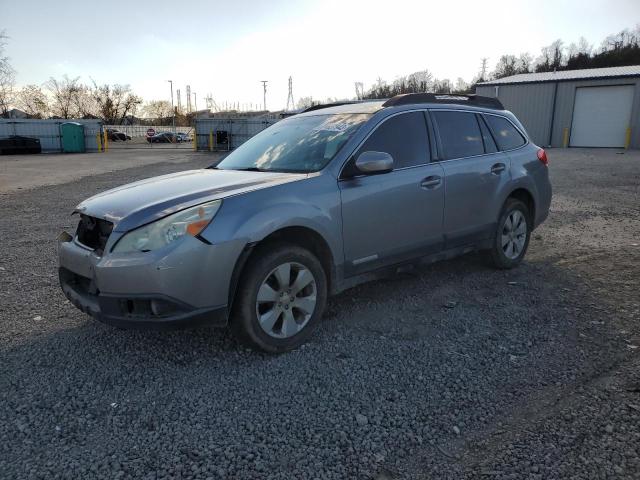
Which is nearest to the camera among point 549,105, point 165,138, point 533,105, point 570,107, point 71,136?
point 570,107

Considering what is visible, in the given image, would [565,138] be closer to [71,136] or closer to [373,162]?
[373,162]

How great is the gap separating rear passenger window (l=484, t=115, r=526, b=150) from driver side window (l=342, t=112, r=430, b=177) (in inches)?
48.6

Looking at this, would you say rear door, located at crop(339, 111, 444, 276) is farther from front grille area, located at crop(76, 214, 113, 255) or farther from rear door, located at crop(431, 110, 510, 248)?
front grille area, located at crop(76, 214, 113, 255)

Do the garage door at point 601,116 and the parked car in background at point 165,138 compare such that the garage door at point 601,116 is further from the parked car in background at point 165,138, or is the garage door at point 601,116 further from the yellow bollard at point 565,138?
the parked car in background at point 165,138

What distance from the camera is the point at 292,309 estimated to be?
364 centimetres

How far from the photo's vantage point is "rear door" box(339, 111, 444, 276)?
3912 millimetres

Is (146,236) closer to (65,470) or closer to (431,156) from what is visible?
(65,470)

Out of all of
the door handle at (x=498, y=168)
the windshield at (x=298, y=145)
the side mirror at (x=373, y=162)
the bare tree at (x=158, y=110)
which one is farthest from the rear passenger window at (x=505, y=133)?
the bare tree at (x=158, y=110)

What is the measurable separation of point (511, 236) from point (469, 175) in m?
1.12

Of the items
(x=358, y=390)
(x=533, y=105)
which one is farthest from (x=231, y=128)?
(x=358, y=390)

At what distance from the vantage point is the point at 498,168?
5.20 meters

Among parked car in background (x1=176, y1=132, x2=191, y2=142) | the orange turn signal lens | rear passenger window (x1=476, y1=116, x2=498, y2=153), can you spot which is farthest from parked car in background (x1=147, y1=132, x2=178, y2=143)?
the orange turn signal lens

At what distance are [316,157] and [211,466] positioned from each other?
2.45 m

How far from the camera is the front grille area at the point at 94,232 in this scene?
11.2ft
